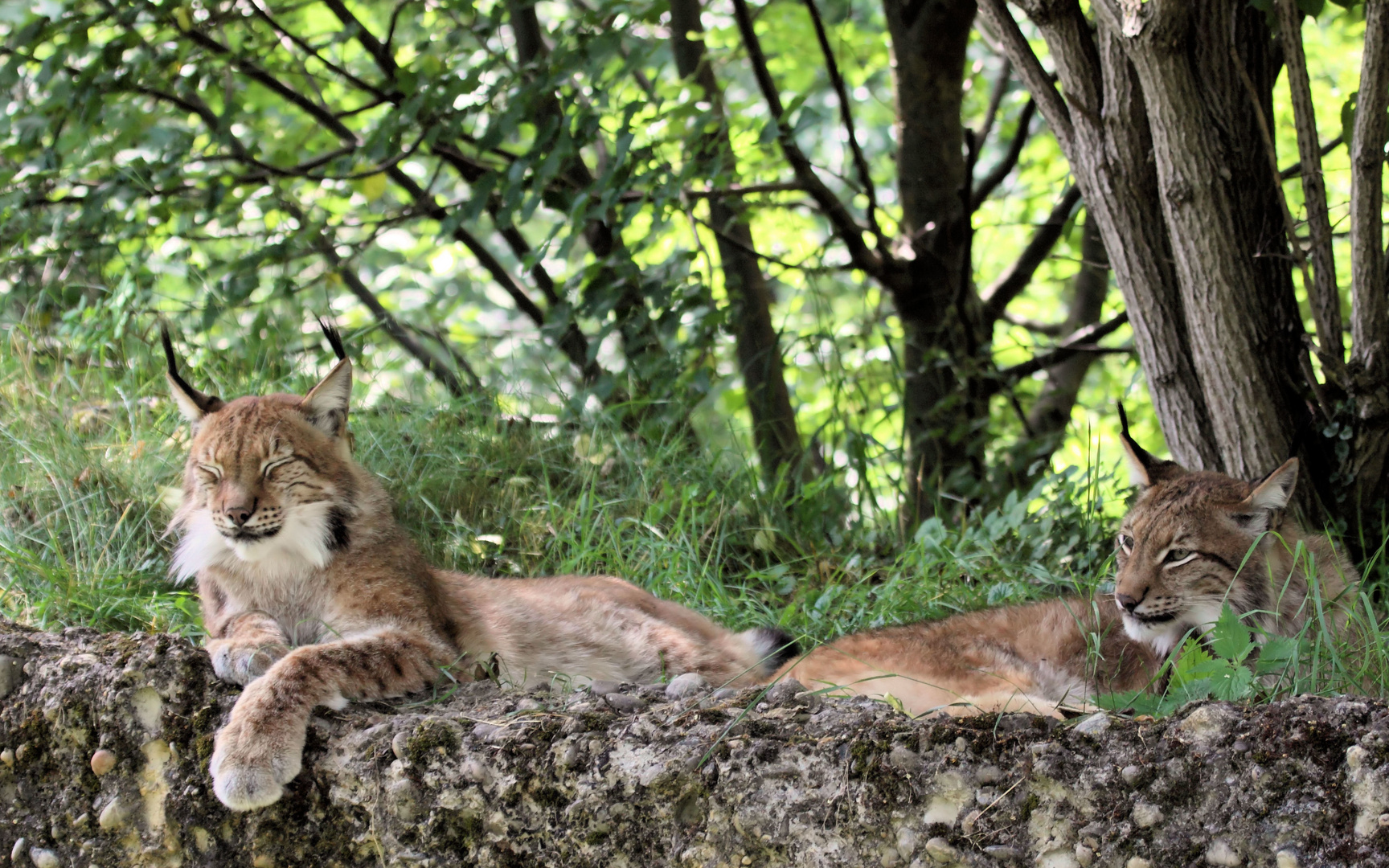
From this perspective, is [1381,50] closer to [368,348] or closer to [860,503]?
[860,503]

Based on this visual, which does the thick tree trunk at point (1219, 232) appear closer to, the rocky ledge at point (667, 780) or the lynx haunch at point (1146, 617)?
the lynx haunch at point (1146, 617)

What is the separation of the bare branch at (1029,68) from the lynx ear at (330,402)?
248 centimetres

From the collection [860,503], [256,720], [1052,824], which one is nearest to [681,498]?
[860,503]

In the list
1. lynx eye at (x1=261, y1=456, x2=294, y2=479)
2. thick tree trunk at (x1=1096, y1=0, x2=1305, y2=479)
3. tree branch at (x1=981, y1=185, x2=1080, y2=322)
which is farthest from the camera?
tree branch at (x1=981, y1=185, x2=1080, y2=322)

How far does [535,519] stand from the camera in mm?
5188

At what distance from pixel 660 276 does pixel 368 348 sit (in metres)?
2.11

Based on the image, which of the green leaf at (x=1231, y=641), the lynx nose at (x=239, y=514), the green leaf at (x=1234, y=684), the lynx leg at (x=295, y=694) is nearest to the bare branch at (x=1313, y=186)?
the green leaf at (x=1231, y=641)

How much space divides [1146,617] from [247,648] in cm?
249

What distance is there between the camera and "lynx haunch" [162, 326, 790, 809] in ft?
10.0

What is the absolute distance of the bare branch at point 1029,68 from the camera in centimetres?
432

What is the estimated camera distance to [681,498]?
5.29m

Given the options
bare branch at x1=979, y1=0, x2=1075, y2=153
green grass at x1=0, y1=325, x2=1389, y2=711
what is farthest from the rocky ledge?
bare branch at x1=979, y1=0, x2=1075, y2=153

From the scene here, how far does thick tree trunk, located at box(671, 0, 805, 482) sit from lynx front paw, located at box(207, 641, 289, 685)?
136 inches

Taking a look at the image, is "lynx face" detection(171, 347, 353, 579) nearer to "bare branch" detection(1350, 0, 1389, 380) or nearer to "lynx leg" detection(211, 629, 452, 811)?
"lynx leg" detection(211, 629, 452, 811)
